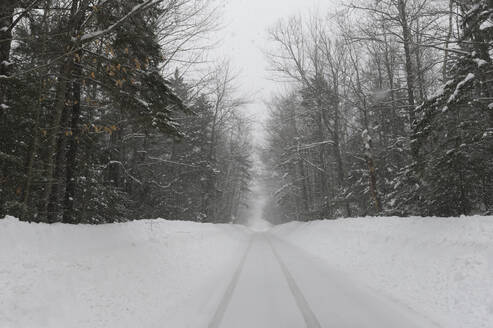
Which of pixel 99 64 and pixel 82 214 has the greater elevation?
pixel 99 64

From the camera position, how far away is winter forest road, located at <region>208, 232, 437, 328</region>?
205 inches

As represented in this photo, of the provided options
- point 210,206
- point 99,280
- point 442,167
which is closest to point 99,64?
point 99,280

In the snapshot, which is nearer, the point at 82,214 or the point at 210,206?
the point at 82,214

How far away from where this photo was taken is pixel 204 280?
8750 mm

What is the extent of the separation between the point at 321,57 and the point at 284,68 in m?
2.94

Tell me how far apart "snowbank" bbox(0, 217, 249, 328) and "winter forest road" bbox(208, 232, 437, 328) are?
523 millimetres

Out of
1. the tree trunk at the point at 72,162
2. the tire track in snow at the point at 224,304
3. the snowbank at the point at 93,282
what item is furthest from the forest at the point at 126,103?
the tire track in snow at the point at 224,304

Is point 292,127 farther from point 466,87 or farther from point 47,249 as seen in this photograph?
point 47,249

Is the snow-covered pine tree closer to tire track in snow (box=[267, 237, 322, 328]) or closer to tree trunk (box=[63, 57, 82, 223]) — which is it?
tire track in snow (box=[267, 237, 322, 328])

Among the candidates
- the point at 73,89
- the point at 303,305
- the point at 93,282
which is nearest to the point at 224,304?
the point at 303,305

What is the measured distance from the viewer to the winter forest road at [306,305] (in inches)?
205

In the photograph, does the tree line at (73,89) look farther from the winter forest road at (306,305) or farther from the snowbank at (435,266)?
the snowbank at (435,266)

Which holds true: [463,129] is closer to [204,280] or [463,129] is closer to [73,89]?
[204,280]

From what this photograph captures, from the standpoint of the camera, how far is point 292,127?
31406 millimetres
